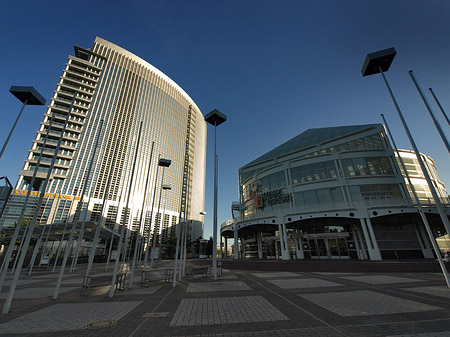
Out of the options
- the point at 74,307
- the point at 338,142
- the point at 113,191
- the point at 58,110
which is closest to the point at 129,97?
the point at 58,110

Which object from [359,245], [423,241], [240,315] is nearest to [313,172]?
[359,245]

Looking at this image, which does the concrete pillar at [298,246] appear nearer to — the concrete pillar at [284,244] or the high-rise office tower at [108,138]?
the concrete pillar at [284,244]

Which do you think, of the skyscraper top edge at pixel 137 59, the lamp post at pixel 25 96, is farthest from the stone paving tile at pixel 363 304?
the skyscraper top edge at pixel 137 59

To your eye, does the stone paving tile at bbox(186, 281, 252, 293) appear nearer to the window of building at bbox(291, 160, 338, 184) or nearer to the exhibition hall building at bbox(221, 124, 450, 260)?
the exhibition hall building at bbox(221, 124, 450, 260)

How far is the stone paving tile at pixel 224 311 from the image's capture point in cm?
549

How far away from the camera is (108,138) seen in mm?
67312

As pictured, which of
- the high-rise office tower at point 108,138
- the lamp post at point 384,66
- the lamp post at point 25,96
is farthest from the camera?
the high-rise office tower at point 108,138

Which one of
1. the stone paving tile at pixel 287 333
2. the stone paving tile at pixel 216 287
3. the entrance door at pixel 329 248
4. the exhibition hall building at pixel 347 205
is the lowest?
the stone paving tile at pixel 216 287

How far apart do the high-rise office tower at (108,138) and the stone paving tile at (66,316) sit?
3736 cm

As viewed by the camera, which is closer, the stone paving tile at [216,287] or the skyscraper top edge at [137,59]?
the stone paving tile at [216,287]

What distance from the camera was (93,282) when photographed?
11.1 metres

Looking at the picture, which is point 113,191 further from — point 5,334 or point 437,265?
point 437,265

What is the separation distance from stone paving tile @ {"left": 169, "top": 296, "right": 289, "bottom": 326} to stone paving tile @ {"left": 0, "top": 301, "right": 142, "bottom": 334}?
78.8 inches

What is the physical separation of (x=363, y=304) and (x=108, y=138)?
7746 centimetres
